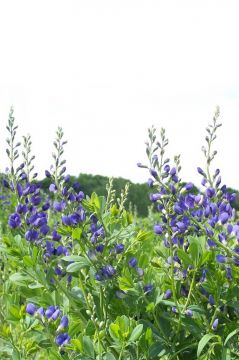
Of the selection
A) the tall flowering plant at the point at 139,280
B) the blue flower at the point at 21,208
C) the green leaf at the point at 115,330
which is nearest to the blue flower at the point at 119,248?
the tall flowering plant at the point at 139,280

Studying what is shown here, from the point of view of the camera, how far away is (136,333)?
2.58 meters

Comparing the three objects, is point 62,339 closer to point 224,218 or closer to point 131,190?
point 224,218

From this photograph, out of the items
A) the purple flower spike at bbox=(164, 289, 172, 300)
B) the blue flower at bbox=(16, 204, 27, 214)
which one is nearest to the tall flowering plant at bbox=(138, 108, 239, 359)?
the purple flower spike at bbox=(164, 289, 172, 300)

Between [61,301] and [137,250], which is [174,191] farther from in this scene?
[61,301]

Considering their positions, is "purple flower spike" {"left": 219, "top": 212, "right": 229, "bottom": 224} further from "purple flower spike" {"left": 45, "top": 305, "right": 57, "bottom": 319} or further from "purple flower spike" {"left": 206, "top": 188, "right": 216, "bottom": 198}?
"purple flower spike" {"left": 45, "top": 305, "right": 57, "bottom": 319}

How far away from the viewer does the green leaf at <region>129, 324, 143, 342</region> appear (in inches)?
101

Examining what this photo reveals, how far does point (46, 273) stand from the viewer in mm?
3096

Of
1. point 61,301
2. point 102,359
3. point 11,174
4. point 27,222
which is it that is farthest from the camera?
point 11,174

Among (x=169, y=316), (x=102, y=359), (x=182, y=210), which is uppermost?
(x=182, y=210)

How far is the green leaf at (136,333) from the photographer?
8.45 feet

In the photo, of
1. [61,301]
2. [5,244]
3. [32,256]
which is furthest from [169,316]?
[5,244]

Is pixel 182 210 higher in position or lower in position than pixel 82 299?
higher

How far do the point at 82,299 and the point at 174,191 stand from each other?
0.70 meters

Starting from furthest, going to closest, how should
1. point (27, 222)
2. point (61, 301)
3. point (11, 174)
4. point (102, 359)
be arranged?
point (11, 174) < point (27, 222) < point (61, 301) < point (102, 359)
